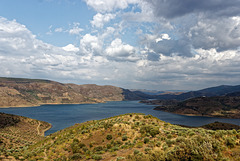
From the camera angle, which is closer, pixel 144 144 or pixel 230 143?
pixel 230 143

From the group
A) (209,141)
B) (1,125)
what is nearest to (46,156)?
(209,141)

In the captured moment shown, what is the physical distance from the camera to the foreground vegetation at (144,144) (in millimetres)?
13245

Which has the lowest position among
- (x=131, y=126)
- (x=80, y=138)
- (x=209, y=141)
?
(x=80, y=138)

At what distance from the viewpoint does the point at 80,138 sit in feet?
107

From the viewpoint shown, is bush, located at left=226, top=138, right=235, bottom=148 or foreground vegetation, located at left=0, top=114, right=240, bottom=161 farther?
bush, located at left=226, top=138, right=235, bottom=148

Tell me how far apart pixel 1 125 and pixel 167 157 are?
11625 cm

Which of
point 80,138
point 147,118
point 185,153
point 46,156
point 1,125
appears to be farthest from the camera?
point 1,125

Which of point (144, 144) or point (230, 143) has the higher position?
point (230, 143)

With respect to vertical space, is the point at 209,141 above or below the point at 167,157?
above

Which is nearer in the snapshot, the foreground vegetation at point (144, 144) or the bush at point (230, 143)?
the foreground vegetation at point (144, 144)

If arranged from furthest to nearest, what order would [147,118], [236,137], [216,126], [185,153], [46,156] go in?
[216,126] < [147,118] < [46,156] < [236,137] < [185,153]

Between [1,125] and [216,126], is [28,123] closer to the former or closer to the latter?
[1,125]

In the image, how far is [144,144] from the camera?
24594 millimetres

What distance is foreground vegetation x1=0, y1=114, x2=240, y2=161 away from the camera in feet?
43.5
